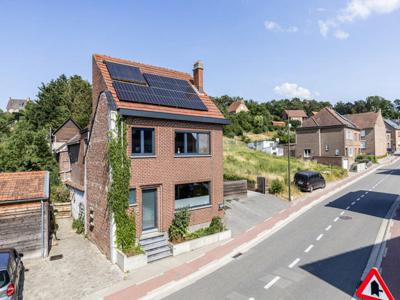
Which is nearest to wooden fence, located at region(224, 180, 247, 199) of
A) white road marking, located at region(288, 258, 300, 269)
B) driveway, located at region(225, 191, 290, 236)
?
driveway, located at region(225, 191, 290, 236)

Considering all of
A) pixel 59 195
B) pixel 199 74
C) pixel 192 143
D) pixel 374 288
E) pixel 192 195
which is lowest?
pixel 59 195

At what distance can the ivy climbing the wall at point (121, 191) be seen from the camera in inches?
458

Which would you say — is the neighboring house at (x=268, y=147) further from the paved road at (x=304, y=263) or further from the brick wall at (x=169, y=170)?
the brick wall at (x=169, y=170)

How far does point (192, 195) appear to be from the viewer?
1472 cm

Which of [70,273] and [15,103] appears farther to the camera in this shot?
[15,103]

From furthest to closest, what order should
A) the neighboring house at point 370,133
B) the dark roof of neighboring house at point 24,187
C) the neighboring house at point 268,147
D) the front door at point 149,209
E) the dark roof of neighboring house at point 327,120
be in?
the neighboring house at point 370,133 → the neighboring house at point 268,147 → the dark roof of neighboring house at point 327,120 → the front door at point 149,209 → the dark roof of neighboring house at point 24,187

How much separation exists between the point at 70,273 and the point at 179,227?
518 centimetres

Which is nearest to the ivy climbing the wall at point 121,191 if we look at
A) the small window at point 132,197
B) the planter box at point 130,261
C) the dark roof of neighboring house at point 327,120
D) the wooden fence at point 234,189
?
the planter box at point 130,261

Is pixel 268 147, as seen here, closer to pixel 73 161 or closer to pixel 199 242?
pixel 73 161

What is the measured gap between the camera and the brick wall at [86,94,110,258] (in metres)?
12.7

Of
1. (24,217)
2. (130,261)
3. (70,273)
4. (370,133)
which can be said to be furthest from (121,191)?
(370,133)

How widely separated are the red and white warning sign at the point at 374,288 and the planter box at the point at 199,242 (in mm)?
8767

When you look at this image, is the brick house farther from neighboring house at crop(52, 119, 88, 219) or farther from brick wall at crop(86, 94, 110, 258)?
neighboring house at crop(52, 119, 88, 219)

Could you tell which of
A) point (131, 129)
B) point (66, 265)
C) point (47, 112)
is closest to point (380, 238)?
point (131, 129)
